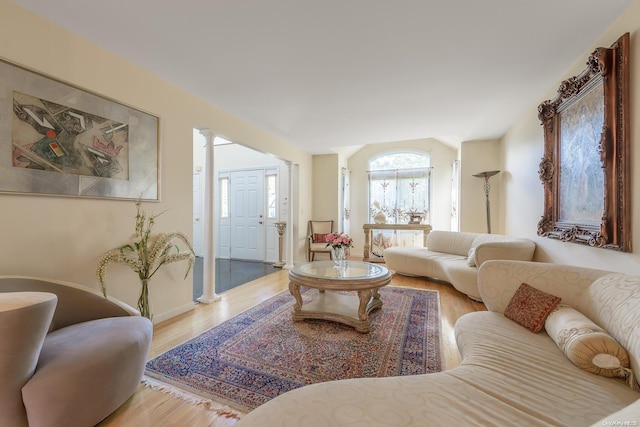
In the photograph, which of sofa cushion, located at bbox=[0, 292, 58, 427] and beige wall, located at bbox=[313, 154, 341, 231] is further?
beige wall, located at bbox=[313, 154, 341, 231]

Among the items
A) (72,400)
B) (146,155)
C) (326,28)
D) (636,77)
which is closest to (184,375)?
(72,400)

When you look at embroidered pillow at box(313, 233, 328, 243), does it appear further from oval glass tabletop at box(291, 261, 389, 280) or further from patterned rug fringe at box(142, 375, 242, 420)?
patterned rug fringe at box(142, 375, 242, 420)

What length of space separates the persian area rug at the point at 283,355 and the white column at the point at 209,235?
0.70m

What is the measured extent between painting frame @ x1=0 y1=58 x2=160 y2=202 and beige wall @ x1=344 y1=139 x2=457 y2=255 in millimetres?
4650

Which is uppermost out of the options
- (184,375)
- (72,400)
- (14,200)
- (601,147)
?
(601,147)

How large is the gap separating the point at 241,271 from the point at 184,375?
3.14 m

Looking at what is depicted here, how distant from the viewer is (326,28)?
73.1 inches

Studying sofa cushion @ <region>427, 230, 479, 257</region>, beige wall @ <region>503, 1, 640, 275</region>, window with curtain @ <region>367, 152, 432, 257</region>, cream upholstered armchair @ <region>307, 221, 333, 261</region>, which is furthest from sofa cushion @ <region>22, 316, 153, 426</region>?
window with curtain @ <region>367, 152, 432, 257</region>

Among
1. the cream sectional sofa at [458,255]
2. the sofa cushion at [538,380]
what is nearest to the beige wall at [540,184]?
the cream sectional sofa at [458,255]

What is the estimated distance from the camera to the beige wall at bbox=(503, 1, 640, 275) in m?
1.57

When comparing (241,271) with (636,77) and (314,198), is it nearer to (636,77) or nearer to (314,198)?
(314,198)

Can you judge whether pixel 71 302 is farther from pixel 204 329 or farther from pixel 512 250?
pixel 512 250

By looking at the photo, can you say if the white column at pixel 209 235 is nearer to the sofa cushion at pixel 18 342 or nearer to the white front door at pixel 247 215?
the sofa cushion at pixel 18 342

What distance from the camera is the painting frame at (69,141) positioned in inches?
63.9
